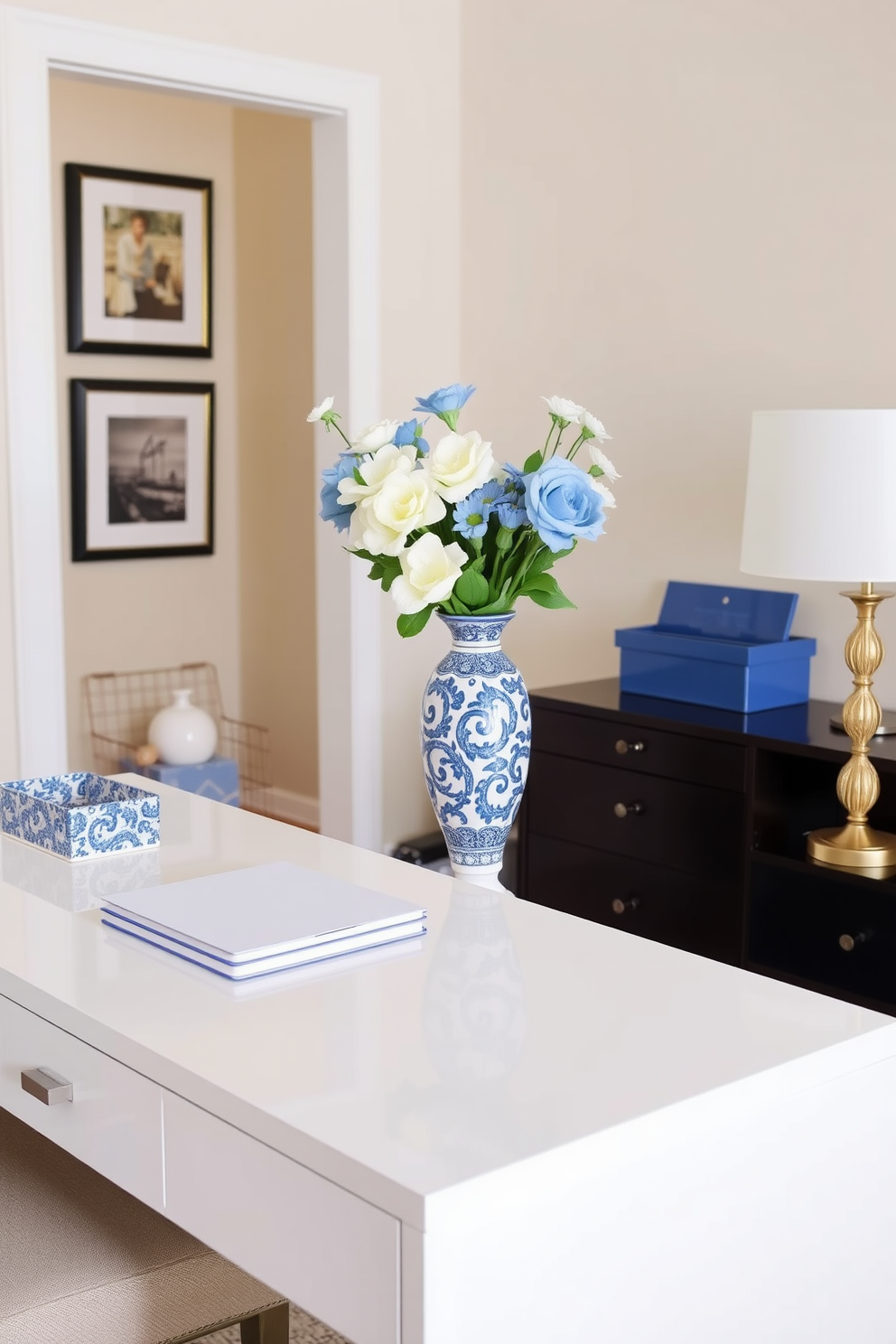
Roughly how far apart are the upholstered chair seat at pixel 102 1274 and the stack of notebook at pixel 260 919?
0.33 metres

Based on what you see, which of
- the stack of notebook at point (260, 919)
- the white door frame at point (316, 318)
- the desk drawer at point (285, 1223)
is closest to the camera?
Result: the desk drawer at point (285, 1223)

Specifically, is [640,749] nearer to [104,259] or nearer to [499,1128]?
[499,1128]

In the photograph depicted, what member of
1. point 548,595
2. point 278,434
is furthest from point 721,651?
point 278,434

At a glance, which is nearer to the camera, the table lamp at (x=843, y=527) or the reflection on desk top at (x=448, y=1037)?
the reflection on desk top at (x=448, y=1037)

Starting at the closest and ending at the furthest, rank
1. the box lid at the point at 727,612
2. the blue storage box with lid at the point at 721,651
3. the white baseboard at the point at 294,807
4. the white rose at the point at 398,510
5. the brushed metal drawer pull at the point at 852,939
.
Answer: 1. the white rose at the point at 398,510
2. the brushed metal drawer pull at the point at 852,939
3. the blue storage box with lid at the point at 721,651
4. the box lid at the point at 727,612
5. the white baseboard at the point at 294,807

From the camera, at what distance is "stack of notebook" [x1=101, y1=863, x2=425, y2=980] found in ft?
4.42

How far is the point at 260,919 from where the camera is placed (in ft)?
4.69

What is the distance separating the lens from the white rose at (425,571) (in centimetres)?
166

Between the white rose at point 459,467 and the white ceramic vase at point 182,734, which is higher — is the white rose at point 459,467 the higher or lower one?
the higher one

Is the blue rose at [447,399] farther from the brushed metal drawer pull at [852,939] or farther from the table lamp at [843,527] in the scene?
the brushed metal drawer pull at [852,939]

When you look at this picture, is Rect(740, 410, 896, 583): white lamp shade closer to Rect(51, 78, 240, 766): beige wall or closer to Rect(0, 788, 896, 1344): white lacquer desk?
Rect(0, 788, 896, 1344): white lacquer desk

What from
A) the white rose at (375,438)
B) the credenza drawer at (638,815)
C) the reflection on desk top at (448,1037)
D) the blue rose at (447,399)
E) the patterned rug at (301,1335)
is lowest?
the patterned rug at (301,1335)

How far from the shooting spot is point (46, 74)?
10.5ft

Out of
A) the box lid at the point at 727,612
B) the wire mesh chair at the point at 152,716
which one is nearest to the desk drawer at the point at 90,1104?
the box lid at the point at 727,612
